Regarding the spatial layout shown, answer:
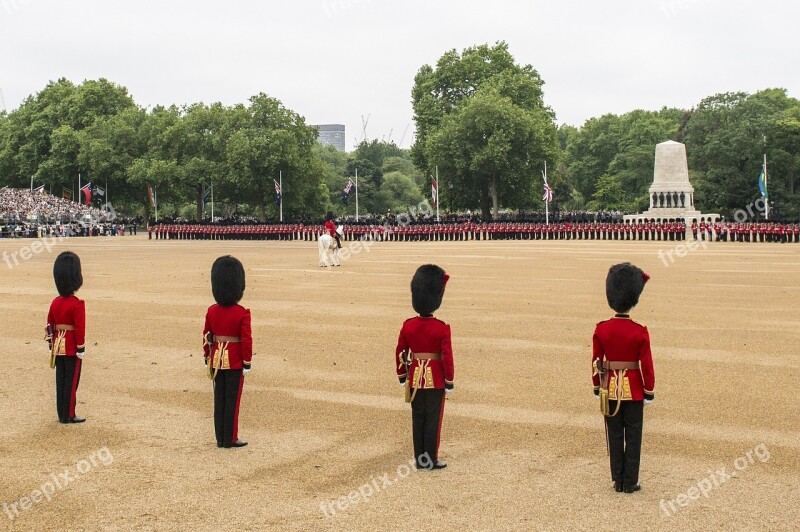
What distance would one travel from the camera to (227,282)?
8266mm

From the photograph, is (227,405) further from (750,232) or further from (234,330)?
(750,232)

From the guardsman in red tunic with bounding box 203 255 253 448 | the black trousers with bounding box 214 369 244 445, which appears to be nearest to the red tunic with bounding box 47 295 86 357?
the guardsman in red tunic with bounding box 203 255 253 448

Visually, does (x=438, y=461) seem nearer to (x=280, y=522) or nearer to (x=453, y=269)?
(x=280, y=522)

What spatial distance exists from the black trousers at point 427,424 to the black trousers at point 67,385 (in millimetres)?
3629

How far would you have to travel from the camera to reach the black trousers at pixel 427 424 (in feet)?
24.5

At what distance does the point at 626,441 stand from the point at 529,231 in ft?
160

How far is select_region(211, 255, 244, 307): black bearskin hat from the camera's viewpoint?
8.27 meters

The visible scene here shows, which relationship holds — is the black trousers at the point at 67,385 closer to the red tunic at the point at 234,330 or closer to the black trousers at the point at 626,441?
the red tunic at the point at 234,330

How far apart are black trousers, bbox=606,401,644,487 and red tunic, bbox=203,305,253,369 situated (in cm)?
315

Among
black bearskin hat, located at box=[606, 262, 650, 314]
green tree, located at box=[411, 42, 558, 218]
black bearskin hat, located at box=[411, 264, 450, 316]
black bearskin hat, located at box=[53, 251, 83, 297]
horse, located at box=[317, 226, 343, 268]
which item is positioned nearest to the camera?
black bearskin hat, located at box=[606, 262, 650, 314]

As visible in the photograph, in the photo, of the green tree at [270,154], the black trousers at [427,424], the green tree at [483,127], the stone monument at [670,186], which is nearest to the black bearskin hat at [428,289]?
the black trousers at [427,424]

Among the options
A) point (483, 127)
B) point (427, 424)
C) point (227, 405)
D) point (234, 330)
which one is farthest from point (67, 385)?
point (483, 127)

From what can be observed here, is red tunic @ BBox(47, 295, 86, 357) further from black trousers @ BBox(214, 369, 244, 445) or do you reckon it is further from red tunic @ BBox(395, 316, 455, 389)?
red tunic @ BBox(395, 316, 455, 389)

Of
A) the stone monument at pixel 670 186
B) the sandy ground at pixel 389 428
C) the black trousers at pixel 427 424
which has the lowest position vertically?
the sandy ground at pixel 389 428
